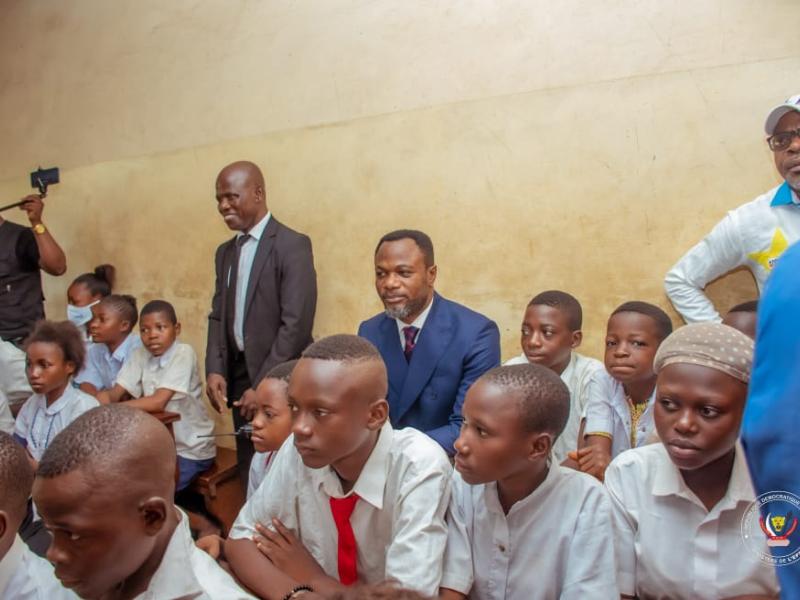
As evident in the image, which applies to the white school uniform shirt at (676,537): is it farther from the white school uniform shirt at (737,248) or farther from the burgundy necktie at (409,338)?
the white school uniform shirt at (737,248)

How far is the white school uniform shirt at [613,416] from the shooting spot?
2.08m

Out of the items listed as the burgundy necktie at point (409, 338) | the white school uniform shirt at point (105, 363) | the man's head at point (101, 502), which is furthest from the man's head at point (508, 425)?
the white school uniform shirt at point (105, 363)

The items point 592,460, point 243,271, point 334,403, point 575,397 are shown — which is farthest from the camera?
point 243,271

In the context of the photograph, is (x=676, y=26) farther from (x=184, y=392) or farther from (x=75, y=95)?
(x=75, y=95)

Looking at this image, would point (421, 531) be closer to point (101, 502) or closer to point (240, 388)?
point (101, 502)

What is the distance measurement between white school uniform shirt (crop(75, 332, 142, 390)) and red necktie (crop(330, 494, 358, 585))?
2510mm

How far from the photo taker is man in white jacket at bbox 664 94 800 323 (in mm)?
2030

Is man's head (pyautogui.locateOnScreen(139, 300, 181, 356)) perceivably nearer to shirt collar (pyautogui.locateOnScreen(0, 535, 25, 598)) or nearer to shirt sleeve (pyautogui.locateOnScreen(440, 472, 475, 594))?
shirt collar (pyautogui.locateOnScreen(0, 535, 25, 598))

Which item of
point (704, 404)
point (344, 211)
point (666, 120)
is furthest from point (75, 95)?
point (704, 404)

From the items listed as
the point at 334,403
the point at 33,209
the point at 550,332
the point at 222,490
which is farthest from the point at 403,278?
the point at 33,209

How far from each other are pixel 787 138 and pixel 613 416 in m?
1.10

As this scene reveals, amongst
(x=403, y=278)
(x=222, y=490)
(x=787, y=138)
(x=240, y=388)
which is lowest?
(x=222, y=490)

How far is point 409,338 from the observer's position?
227cm

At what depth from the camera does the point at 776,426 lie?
2.30ft
